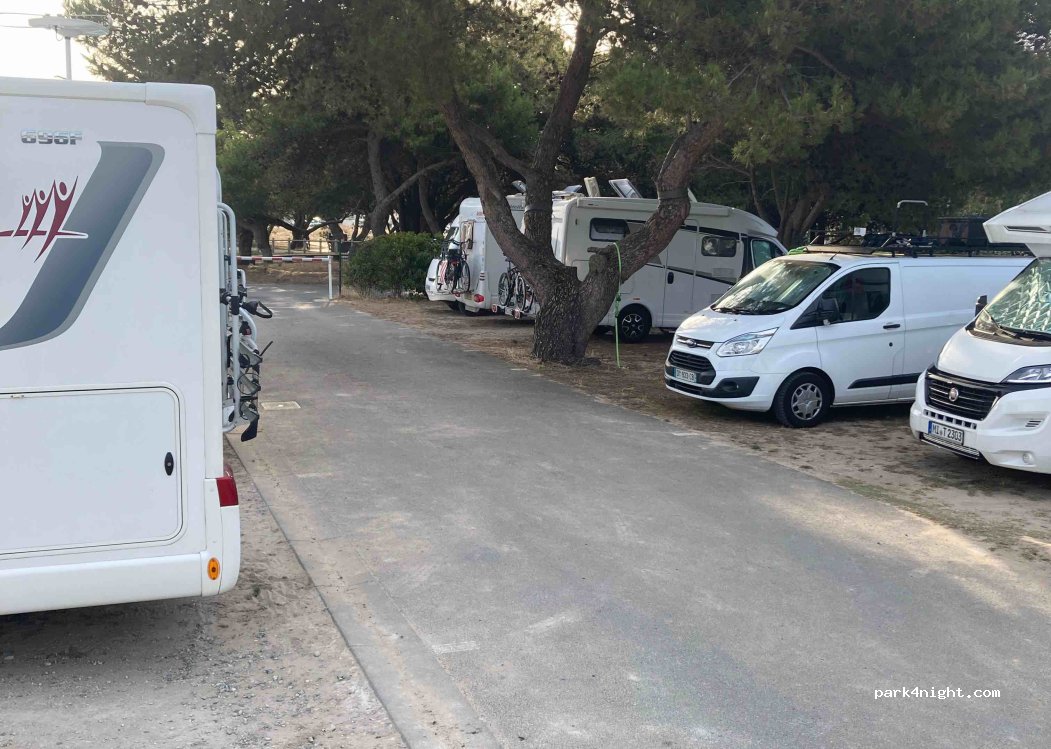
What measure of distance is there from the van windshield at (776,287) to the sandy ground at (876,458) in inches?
48.6

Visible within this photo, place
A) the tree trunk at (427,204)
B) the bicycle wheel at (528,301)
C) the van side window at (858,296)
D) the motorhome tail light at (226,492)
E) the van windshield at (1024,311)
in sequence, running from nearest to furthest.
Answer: the motorhome tail light at (226,492) < the van windshield at (1024,311) < the van side window at (858,296) < the bicycle wheel at (528,301) < the tree trunk at (427,204)

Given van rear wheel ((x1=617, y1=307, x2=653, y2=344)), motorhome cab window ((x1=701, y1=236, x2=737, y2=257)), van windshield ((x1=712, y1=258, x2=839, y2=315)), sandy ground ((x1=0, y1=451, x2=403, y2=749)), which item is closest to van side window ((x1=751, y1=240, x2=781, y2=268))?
motorhome cab window ((x1=701, y1=236, x2=737, y2=257))

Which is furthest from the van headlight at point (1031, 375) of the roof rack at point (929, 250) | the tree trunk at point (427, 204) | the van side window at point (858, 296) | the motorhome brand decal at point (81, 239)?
the tree trunk at point (427, 204)

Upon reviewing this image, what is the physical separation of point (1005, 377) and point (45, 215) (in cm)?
712

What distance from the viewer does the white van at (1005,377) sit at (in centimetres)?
810

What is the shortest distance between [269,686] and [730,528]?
12.1ft

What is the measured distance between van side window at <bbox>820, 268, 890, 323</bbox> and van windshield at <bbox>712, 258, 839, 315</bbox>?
209mm

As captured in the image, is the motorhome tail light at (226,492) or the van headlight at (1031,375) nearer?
the motorhome tail light at (226,492)

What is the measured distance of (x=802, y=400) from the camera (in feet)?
35.9

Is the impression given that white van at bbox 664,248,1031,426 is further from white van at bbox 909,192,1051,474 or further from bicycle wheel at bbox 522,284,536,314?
bicycle wheel at bbox 522,284,536,314

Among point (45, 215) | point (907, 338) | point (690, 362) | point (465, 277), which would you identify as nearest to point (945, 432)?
point (907, 338)

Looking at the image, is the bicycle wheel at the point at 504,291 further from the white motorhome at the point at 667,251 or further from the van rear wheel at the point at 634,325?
the van rear wheel at the point at 634,325

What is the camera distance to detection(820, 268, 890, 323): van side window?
436 inches

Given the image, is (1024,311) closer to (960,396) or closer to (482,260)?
(960,396)
